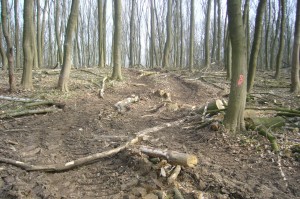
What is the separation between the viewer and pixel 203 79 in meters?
16.6

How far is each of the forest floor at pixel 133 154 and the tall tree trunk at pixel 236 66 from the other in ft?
1.17

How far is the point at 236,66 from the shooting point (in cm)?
647

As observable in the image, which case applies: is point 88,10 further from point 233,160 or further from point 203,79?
point 233,160

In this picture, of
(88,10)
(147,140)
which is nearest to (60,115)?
(147,140)

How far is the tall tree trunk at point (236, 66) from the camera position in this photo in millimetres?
6387

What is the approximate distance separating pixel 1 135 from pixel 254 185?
5.24 metres

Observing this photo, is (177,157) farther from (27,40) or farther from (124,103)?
(27,40)

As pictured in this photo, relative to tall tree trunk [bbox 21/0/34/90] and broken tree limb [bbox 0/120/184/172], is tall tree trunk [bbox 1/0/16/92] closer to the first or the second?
tall tree trunk [bbox 21/0/34/90]

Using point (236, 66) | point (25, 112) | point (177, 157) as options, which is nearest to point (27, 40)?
point (25, 112)

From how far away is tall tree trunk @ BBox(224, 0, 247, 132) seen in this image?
21.0ft

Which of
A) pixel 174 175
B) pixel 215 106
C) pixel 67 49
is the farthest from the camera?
pixel 67 49

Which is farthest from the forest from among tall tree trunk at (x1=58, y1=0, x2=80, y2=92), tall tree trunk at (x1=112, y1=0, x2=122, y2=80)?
tall tree trunk at (x1=112, y1=0, x2=122, y2=80)

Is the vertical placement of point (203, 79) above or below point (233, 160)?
above

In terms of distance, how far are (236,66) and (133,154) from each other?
2.73 m
